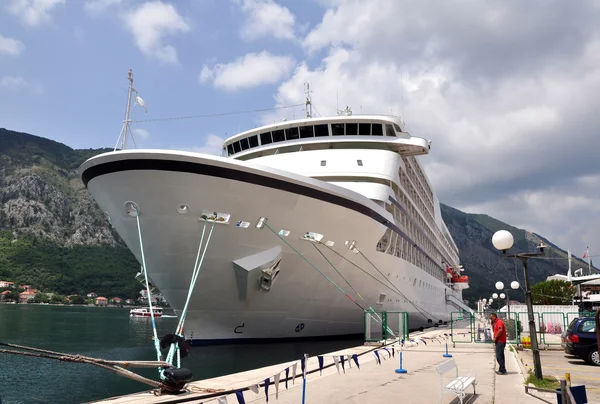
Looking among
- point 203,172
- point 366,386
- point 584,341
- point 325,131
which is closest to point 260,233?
point 203,172

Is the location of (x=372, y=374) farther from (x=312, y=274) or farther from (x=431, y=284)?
(x=431, y=284)

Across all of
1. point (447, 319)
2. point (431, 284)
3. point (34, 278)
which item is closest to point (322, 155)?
point (431, 284)

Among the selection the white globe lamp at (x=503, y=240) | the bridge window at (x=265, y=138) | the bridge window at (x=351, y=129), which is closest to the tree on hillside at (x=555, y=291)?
the bridge window at (x=351, y=129)

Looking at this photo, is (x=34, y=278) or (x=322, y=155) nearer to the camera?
(x=322, y=155)

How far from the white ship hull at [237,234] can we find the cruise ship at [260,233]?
3 cm

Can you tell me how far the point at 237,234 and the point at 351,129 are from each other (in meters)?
10.3

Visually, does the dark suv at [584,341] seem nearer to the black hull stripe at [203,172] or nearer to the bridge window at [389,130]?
the black hull stripe at [203,172]

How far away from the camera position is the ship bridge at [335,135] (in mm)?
20688

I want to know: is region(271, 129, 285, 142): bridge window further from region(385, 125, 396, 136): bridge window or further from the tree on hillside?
the tree on hillside

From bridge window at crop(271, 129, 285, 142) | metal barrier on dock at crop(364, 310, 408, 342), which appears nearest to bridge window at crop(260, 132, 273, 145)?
bridge window at crop(271, 129, 285, 142)

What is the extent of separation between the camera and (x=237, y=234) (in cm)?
1262

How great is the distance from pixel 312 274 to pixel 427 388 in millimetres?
7509

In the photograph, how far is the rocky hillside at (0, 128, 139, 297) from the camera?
11838 cm

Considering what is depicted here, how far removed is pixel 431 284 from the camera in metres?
30.9
